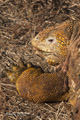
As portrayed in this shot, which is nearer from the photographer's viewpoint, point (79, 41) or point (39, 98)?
point (79, 41)

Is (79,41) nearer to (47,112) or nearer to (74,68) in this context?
(74,68)

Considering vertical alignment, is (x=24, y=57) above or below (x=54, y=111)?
above

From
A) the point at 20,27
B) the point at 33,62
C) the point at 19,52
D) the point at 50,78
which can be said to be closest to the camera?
the point at 50,78

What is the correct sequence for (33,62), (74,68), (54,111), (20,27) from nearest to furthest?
(74,68) < (54,111) < (33,62) < (20,27)

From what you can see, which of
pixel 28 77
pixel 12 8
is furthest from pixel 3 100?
pixel 12 8

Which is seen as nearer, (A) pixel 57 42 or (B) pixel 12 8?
(A) pixel 57 42

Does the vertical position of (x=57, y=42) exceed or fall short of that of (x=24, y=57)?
it exceeds it

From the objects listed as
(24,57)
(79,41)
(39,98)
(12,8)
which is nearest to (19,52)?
(24,57)

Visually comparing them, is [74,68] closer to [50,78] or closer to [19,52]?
[50,78]

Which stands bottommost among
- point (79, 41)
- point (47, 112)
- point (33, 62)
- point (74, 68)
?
point (47, 112)
